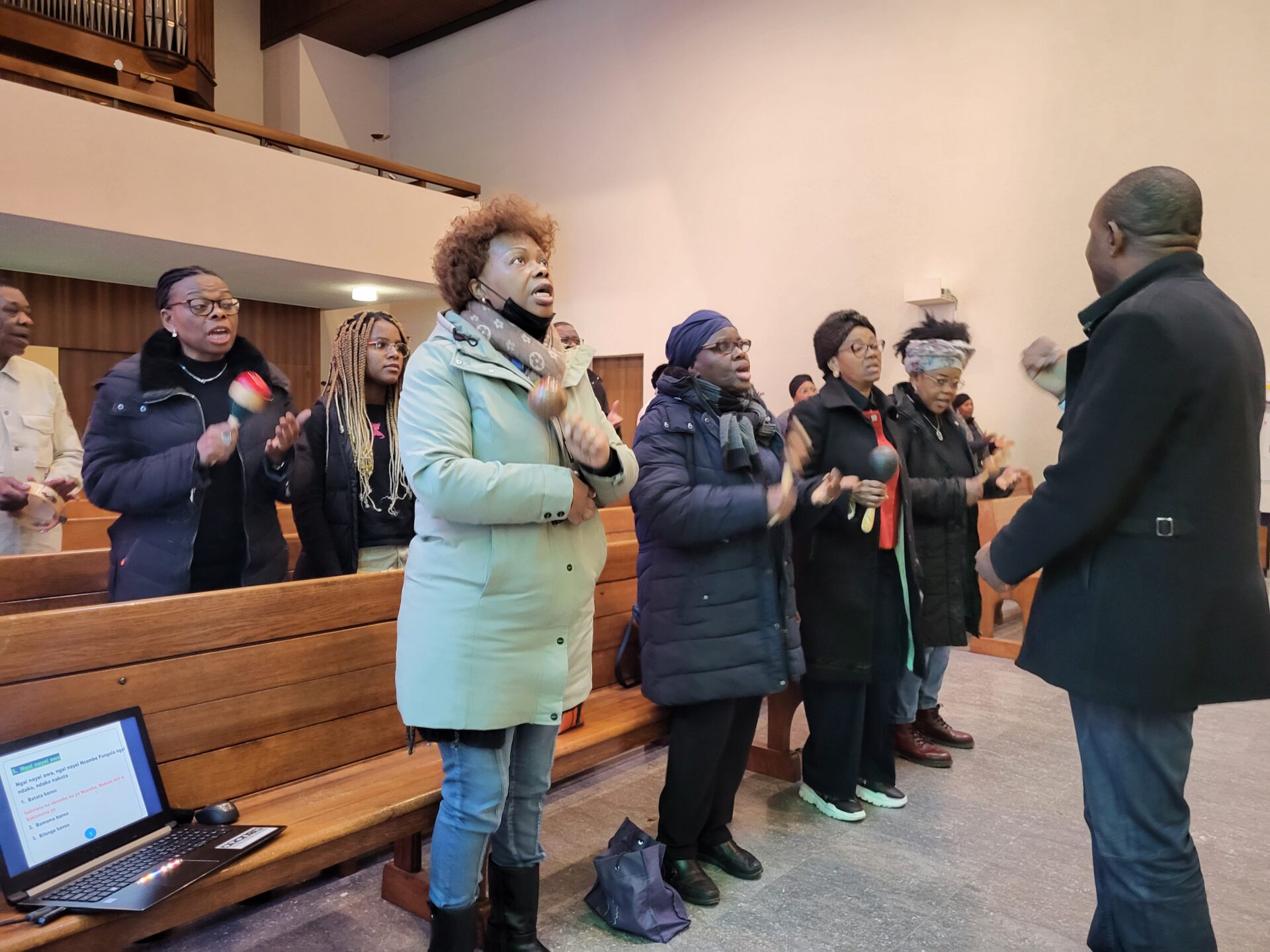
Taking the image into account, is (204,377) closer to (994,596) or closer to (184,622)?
(184,622)

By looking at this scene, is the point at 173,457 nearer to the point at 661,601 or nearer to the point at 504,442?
the point at 504,442

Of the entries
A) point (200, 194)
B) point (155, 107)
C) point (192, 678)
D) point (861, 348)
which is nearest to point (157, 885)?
point (192, 678)

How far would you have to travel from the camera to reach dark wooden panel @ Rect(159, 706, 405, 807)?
185cm

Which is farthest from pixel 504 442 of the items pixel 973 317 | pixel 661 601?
pixel 973 317

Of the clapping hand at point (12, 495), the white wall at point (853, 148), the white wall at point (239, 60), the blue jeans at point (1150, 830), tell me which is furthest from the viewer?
the white wall at point (239, 60)

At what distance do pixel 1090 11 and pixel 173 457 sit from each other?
6.65 meters

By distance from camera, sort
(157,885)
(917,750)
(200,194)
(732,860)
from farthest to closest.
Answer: (200,194)
(917,750)
(732,860)
(157,885)

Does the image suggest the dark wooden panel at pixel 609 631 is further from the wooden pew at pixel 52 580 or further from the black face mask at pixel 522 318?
the black face mask at pixel 522 318

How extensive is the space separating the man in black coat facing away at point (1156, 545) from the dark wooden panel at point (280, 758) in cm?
156

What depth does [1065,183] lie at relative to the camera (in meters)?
6.22

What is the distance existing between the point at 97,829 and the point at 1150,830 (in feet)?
6.24

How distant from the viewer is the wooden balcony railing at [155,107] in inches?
225

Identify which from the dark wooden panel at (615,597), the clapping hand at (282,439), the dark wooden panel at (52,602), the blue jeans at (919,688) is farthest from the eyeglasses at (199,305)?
the blue jeans at (919,688)

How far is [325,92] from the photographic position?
32.5 feet
